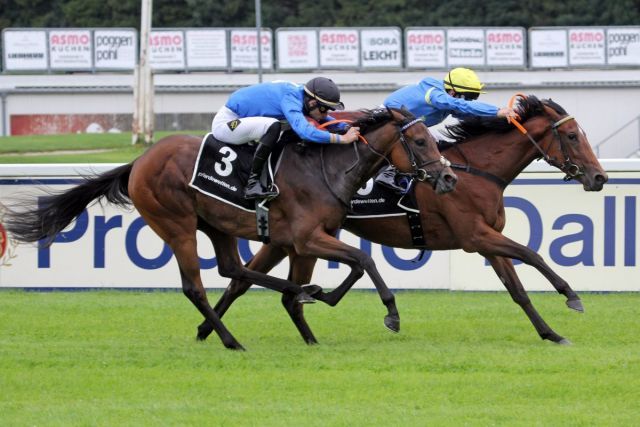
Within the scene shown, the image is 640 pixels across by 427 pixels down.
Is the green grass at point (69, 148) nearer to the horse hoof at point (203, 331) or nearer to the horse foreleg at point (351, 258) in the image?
the horse hoof at point (203, 331)

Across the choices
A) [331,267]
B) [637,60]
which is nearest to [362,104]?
[637,60]

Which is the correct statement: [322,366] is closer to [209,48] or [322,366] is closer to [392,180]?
[392,180]

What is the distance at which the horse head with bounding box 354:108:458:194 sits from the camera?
834 cm

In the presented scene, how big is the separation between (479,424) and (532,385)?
99 cm

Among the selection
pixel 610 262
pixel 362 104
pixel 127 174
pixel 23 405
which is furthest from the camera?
pixel 362 104

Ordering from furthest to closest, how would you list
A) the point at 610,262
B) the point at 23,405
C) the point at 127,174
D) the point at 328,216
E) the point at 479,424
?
1. the point at 610,262
2. the point at 127,174
3. the point at 328,216
4. the point at 23,405
5. the point at 479,424

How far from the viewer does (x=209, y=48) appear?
111ft

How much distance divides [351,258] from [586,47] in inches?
1069

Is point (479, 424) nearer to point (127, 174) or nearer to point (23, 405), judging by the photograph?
point (23, 405)

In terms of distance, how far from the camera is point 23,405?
6.86 m

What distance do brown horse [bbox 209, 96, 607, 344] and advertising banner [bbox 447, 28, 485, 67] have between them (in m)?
25.1

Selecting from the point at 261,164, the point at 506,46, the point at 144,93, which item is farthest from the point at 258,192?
the point at 506,46

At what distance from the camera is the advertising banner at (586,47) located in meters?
34.3

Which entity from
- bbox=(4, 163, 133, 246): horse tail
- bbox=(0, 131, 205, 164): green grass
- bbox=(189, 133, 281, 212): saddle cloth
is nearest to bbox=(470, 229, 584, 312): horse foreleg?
bbox=(189, 133, 281, 212): saddle cloth
